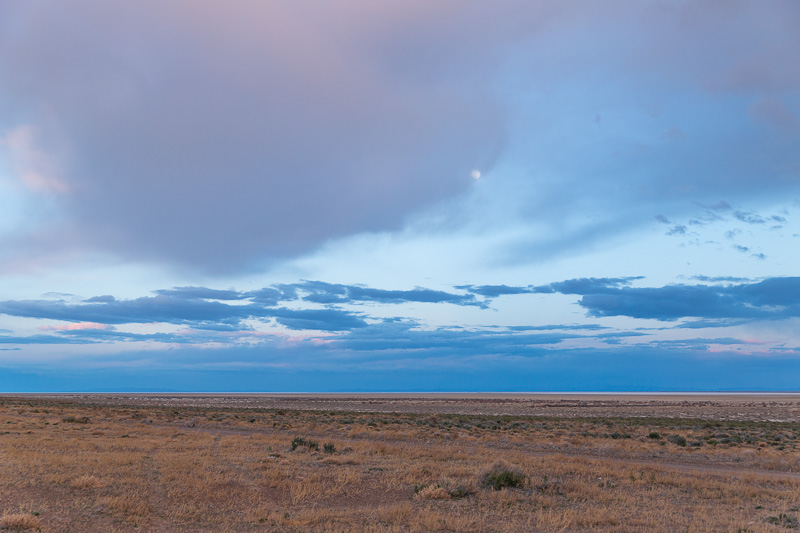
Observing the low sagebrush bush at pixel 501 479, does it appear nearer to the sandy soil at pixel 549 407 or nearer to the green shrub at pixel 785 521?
the green shrub at pixel 785 521

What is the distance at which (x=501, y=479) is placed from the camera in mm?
16516

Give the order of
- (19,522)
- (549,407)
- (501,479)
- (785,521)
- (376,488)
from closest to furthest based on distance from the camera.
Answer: (19,522) < (785,521) < (501,479) < (376,488) < (549,407)

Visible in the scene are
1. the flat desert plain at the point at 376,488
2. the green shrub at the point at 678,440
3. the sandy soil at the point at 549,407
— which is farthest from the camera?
the sandy soil at the point at 549,407

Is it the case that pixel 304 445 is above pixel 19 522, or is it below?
below

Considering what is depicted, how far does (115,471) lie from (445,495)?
10947 mm

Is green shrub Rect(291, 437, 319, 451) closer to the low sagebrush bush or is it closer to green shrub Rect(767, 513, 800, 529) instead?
the low sagebrush bush

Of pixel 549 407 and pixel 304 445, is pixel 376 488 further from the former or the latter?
pixel 549 407

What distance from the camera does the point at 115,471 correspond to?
17562 millimetres

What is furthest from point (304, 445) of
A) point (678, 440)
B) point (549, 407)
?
point (549, 407)

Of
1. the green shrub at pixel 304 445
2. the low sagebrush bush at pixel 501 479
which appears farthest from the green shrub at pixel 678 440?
the green shrub at pixel 304 445

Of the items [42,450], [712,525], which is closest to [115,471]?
[42,450]

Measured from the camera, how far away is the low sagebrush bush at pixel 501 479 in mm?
16406

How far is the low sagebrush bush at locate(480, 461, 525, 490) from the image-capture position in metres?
16.4

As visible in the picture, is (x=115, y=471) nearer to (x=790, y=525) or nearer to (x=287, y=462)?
(x=287, y=462)
